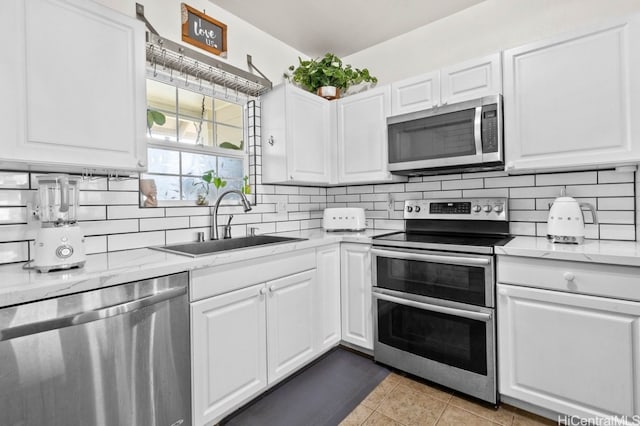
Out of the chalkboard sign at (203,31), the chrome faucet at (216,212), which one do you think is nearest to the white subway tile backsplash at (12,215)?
the chrome faucet at (216,212)

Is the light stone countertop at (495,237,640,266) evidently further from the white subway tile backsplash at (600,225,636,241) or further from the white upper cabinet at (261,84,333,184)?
the white upper cabinet at (261,84,333,184)

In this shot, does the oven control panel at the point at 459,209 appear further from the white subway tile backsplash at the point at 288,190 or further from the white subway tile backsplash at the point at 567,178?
the white subway tile backsplash at the point at 288,190

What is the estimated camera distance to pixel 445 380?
182 cm

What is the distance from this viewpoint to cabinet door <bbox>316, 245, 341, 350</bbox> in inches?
85.0

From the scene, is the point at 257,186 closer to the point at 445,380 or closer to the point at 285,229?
the point at 285,229

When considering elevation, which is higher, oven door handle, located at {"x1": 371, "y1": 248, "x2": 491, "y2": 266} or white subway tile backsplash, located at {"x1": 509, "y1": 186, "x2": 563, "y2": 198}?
white subway tile backsplash, located at {"x1": 509, "y1": 186, "x2": 563, "y2": 198}

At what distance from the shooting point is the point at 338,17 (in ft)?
7.97

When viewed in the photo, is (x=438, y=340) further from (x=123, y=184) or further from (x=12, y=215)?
(x=12, y=215)

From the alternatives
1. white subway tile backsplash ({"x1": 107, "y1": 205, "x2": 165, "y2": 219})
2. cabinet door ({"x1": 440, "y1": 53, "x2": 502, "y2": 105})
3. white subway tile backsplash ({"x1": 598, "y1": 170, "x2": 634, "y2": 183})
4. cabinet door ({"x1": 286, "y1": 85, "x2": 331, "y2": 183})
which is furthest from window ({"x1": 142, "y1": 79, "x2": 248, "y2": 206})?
white subway tile backsplash ({"x1": 598, "y1": 170, "x2": 634, "y2": 183})

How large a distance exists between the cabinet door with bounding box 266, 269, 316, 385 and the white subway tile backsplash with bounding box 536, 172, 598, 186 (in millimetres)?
1647

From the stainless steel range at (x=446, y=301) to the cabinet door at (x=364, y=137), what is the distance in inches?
25.2

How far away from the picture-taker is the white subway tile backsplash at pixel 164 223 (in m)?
1.81

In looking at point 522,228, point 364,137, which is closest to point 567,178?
point 522,228

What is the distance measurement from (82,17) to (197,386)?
172 cm
